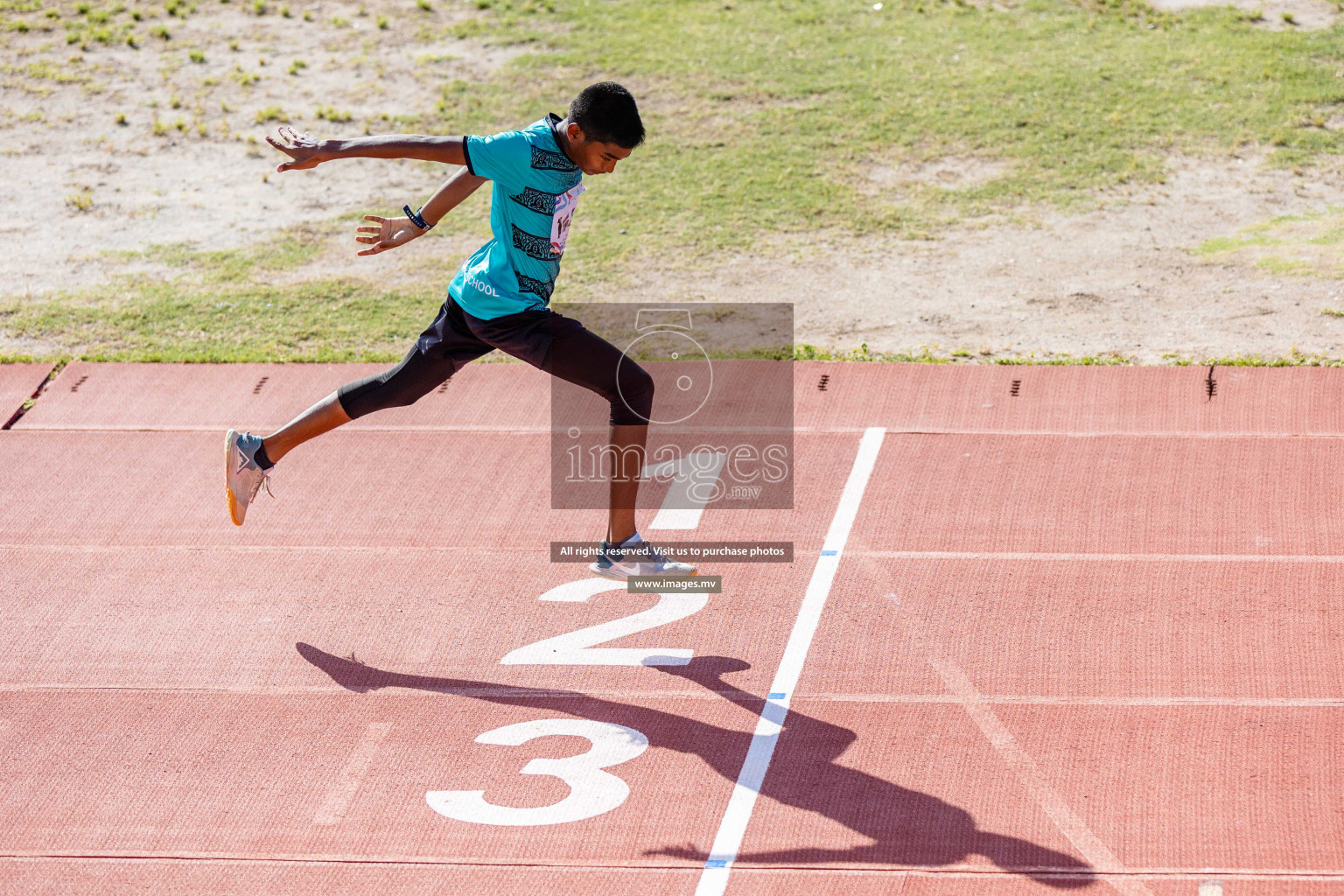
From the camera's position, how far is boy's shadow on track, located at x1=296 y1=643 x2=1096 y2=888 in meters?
4.76

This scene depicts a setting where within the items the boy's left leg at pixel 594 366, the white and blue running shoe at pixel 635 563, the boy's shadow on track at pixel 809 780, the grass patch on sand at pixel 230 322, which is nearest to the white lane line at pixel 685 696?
the boy's shadow on track at pixel 809 780

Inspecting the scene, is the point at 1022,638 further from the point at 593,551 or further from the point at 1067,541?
the point at 593,551

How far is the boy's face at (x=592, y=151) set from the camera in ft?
19.1

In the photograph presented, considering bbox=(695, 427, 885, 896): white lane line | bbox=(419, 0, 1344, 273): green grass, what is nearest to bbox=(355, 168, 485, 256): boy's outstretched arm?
bbox=(695, 427, 885, 896): white lane line

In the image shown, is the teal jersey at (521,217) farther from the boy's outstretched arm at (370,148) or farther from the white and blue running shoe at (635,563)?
the white and blue running shoe at (635,563)

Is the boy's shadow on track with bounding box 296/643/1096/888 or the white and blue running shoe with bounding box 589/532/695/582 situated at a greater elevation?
the white and blue running shoe with bounding box 589/532/695/582

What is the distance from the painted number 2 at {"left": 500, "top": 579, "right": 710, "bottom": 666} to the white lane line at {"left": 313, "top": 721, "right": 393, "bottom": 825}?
0.71m

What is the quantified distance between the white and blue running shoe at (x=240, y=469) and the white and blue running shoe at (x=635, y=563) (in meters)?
1.80

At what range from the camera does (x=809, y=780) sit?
5191 mm

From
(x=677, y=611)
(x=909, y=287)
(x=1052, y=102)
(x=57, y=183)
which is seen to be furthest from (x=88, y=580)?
(x=1052, y=102)

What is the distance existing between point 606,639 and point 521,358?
4.45ft

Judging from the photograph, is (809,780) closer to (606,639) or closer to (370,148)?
(606,639)

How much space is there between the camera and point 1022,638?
19.8 feet

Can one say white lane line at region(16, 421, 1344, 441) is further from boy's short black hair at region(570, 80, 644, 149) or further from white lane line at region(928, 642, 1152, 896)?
boy's short black hair at region(570, 80, 644, 149)
